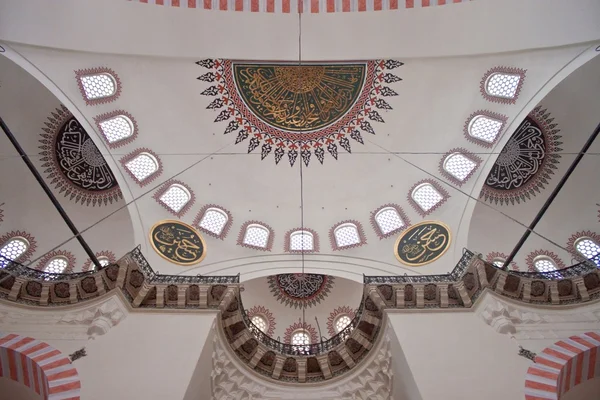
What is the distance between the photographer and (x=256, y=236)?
36.3 ft

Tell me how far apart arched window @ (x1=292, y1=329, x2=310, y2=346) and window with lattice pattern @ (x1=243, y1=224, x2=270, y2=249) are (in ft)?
7.59

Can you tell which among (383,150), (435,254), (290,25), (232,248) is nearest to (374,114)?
(383,150)

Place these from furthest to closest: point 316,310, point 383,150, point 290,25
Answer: point 316,310 → point 383,150 → point 290,25

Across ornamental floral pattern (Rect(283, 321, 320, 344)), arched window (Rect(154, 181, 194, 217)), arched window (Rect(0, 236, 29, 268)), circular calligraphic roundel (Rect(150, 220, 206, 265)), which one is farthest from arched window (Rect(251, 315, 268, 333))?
arched window (Rect(0, 236, 29, 268))

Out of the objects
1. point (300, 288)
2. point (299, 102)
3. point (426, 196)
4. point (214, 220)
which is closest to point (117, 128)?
point (214, 220)

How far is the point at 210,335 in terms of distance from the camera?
7664 mm

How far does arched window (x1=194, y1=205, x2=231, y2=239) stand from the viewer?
10.7 meters

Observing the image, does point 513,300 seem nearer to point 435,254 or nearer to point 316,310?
point 435,254

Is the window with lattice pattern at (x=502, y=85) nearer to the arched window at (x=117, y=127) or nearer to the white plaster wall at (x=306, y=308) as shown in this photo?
the white plaster wall at (x=306, y=308)

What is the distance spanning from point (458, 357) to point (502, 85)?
589 cm

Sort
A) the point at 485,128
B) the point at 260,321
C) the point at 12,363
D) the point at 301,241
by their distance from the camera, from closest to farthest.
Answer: the point at 12,363
the point at 485,128
the point at 301,241
the point at 260,321

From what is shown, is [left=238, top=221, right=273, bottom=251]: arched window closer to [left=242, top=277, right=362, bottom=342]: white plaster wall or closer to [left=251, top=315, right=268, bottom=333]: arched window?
[left=242, top=277, right=362, bottom=342]: white plaster wall

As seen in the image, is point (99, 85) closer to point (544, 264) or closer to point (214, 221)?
point (214, 221)

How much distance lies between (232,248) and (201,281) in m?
2.27
